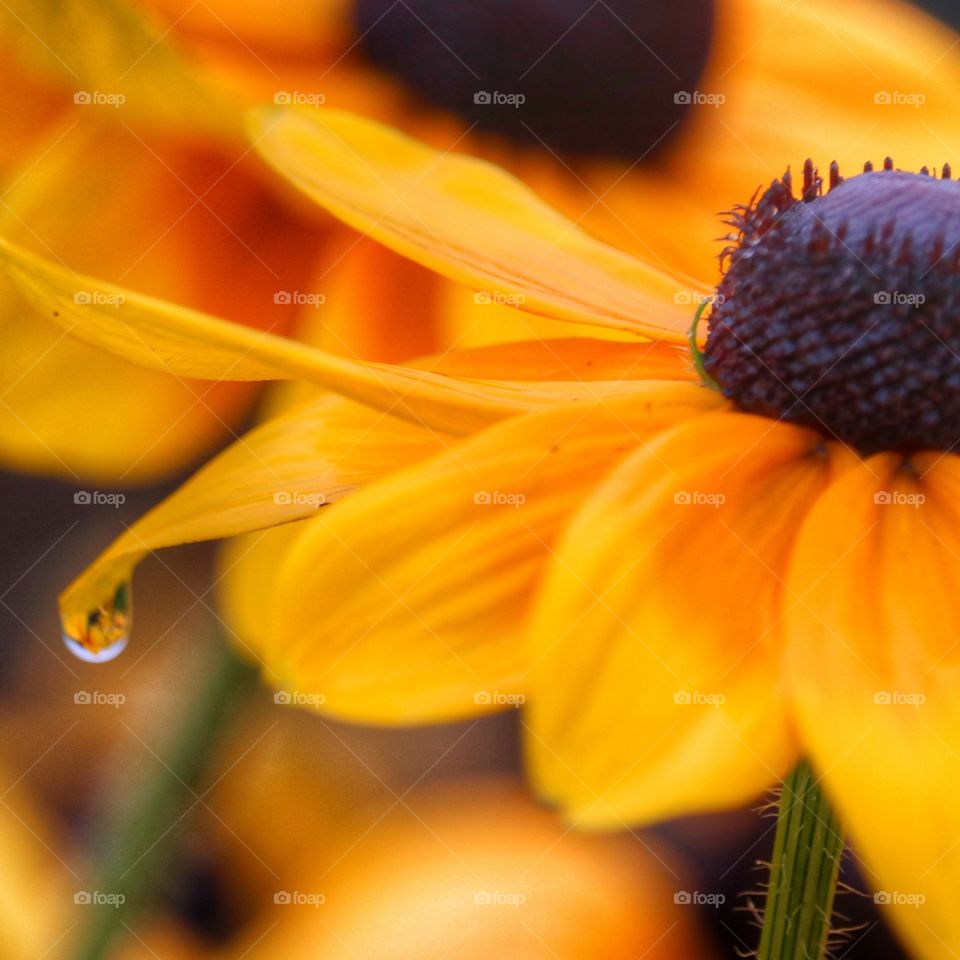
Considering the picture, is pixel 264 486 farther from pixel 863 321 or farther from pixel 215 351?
pixel 863 321

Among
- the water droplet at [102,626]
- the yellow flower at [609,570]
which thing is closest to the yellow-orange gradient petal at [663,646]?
the yellow flower at [609,570]

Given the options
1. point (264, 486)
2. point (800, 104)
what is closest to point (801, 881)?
point (264, 486)

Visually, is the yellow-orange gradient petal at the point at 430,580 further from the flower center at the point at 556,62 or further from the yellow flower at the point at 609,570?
the flower center at the point at 556,62

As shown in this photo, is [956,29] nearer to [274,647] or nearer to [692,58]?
[692,58]

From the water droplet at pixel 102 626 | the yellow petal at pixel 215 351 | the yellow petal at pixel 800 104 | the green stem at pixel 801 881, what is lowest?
the green stem at pixel 801 881

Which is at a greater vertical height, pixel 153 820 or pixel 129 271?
pixel 129 271

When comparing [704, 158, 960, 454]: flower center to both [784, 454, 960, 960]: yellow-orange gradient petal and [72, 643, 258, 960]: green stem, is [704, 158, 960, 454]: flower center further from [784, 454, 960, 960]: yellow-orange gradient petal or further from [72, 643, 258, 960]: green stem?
[72, 643, 258, 960]: green stem
